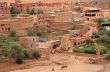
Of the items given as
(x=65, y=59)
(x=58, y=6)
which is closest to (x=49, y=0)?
(x=58, y=6)

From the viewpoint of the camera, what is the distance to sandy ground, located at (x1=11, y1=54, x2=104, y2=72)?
2772cm

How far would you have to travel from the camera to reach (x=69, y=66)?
93.5 ft

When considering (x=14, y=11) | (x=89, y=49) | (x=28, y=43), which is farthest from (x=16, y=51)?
(x=14, y=11)

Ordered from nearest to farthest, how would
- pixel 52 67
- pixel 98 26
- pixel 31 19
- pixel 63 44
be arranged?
pixel 52 67, pixel 63 44, pixel 31 19, pixel 98 26

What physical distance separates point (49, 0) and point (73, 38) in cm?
2347

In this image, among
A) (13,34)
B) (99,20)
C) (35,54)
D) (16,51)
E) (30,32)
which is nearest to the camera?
(16,51)

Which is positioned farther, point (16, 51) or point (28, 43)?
point (28, 43)

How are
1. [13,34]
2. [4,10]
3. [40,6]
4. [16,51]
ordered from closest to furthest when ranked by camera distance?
A: [16,51] → [13,34] → [4,10] → [40,6]

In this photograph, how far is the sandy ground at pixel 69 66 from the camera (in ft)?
90.9

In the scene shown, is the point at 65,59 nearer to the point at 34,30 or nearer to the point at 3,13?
the point at 34,30

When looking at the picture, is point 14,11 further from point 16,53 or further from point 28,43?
point 16,53

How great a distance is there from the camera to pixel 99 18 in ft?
141

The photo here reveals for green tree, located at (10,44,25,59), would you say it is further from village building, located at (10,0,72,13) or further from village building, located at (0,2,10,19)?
village building, located at (10,0,72,13)

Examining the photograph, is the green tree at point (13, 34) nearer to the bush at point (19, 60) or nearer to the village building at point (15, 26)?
the village building at point (15, 26)
